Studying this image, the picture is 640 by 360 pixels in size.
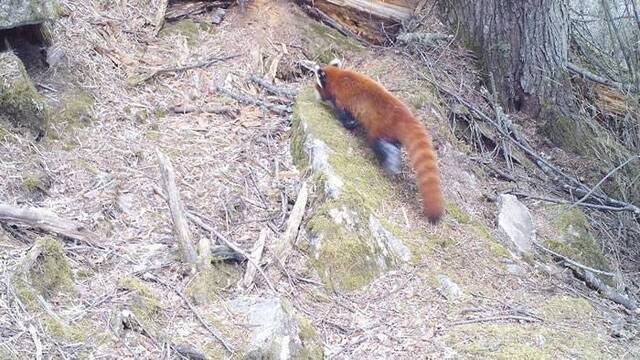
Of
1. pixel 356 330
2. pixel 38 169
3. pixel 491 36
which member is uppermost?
pixel 491 36

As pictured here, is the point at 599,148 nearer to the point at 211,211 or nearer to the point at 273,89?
the point at 273,89

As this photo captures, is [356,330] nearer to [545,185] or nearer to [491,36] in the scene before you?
[545,185]

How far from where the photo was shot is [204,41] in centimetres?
648

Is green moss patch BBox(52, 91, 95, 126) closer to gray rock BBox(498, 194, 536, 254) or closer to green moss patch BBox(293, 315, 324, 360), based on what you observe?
green moss patch BBox(293, 315, 324, 360)

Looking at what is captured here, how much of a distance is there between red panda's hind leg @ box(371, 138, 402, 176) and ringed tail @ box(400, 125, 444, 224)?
8.3 inches

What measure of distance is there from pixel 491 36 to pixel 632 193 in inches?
81.4

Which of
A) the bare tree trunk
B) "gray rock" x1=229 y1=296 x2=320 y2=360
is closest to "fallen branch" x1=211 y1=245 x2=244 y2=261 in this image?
"gray rock" x1=229 y1=296 x2=320 y2=360

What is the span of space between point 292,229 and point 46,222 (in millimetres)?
1449

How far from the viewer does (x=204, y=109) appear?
5672 millimetres

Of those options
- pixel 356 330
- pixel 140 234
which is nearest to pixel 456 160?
pixel 356 330

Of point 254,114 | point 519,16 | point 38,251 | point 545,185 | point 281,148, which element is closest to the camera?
point 38,251

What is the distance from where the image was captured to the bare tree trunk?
672cm

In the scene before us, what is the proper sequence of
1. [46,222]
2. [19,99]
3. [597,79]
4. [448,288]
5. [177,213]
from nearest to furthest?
[46,222]
[177,213]
[448,288]
[19,99]
[597,79]

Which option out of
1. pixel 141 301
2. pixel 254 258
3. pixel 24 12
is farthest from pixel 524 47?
pixel 141 301
